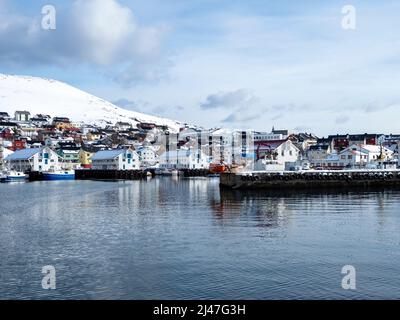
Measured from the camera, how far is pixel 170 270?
14133 mm

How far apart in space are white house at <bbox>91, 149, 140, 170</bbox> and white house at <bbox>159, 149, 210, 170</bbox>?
8354 mm

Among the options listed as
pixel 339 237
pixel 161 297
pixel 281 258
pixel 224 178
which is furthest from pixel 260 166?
pixel 161 297

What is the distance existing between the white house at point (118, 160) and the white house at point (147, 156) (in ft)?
31.3

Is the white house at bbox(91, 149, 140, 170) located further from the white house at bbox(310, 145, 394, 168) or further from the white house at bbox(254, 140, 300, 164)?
the white house at bbox(310, 145, 394, 168)

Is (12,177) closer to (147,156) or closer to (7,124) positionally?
(147,156)

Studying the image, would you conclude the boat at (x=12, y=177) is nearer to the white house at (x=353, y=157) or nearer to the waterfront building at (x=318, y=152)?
the white house at (x=353, y=157)

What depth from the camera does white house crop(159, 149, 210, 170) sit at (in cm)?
11100

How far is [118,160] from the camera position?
104m

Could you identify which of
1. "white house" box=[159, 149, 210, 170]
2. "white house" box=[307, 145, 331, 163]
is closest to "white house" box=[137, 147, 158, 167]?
"white house" box=[159, 149, 210, 170]

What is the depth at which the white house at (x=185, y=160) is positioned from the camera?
11100 centimetres

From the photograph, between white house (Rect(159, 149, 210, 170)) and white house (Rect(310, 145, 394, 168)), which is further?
white house (Rect(159, 149, 210, 170))

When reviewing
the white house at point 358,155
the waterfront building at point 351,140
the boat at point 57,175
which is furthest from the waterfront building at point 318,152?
the boat at point 57,175
